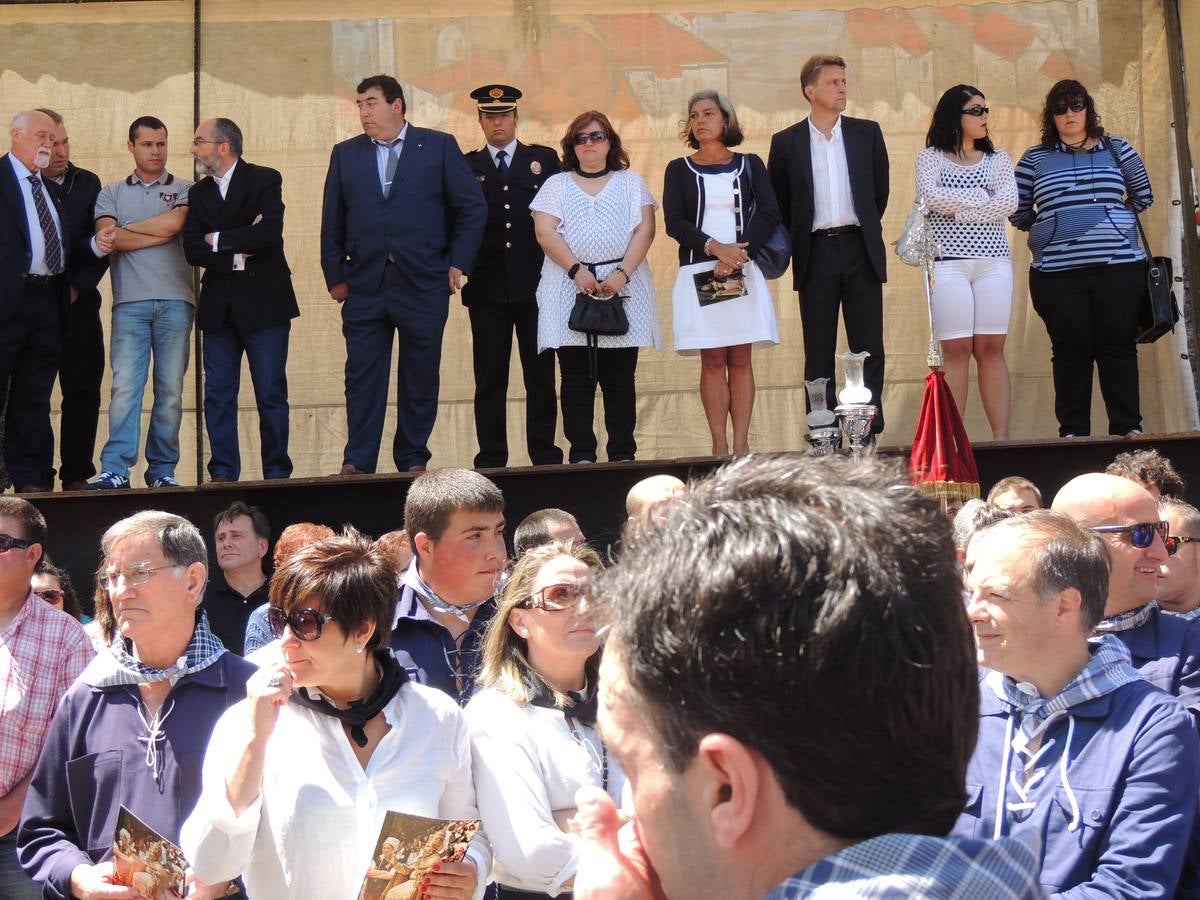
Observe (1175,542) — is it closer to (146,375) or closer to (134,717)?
(134,717)

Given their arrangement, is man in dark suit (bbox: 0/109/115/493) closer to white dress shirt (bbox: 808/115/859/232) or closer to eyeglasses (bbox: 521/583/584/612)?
white dress shirt (bbox: 808/115/859/232)

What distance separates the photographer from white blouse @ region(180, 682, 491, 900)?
283 cm

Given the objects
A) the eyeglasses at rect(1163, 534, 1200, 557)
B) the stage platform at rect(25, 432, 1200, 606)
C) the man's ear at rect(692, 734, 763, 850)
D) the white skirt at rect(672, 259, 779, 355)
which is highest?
the white skirt at rect(672, 259, 779, 355)

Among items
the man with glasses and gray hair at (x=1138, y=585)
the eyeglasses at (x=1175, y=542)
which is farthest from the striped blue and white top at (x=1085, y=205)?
the man with glasses and gray hair at (x=1138, y=585)

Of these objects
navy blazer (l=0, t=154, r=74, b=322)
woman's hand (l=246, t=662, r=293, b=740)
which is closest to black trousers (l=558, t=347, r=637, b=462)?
navy blazer (l=0, t=154, r=74, b=322)

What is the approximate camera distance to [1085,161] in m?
7.46

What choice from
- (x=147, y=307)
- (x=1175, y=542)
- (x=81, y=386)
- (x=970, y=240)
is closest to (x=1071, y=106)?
(x=970, y=240)

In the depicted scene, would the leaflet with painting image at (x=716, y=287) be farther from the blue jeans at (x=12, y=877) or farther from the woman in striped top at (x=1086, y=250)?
the blue jeans at (x=12, y=877)

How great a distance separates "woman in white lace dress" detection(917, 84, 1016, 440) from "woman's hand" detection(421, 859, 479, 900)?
5080 millimetres

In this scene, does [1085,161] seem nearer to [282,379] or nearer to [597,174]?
[597,174]

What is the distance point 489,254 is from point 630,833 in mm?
6226

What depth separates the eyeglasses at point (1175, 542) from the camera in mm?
3938

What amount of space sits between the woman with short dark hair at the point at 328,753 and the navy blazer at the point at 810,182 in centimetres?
468

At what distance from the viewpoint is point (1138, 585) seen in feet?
11.4
